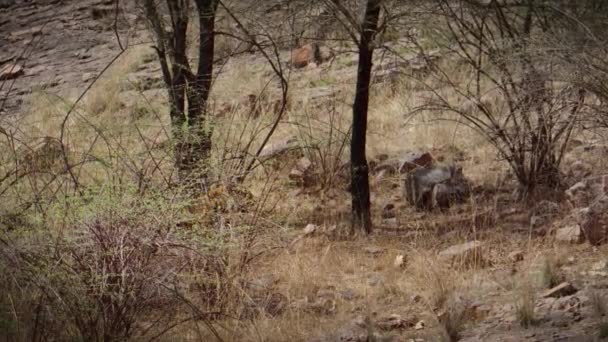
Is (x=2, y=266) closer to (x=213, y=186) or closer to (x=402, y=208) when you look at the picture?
(x=213, y=186)

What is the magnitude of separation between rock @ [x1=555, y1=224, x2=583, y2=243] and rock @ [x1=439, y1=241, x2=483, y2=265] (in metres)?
0.56

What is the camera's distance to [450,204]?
25.2 feet

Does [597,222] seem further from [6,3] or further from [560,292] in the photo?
[6,3]

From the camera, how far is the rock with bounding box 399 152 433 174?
28.2ft

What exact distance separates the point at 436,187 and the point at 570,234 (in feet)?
5.33

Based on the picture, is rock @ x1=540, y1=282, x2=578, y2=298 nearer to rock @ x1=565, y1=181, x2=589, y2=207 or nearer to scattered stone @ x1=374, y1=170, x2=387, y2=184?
rock @ x1=565, y1=181, x2=589, y2=207

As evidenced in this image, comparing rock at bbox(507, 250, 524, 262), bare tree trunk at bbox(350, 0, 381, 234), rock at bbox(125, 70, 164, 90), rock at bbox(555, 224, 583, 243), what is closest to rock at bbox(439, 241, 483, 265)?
rock at bbox(507, 250, 524, 262)

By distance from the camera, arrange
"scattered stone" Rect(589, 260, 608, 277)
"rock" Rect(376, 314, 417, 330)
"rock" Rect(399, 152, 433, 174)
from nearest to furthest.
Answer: "rock" Rect(376, 314, 417, 330), "scattered stone" Rect(589, 260, 608, 277), "rock" Rect(399, 152, 433, 174)

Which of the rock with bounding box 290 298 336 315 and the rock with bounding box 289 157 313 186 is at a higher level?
the rock with bounding box 289 157 313 186

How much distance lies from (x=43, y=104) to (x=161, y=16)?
4225mm

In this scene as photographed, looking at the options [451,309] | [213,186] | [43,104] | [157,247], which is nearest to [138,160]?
[213,186]

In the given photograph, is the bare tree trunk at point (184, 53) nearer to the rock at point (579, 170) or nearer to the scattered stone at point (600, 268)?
the rock at point (579, 170)

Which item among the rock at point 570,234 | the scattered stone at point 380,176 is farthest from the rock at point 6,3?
the rock at point 570,234

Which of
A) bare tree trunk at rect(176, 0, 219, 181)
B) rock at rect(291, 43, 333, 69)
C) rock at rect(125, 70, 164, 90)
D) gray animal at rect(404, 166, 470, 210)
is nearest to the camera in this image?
bare tree trunk at rect(176, 0, 219, 181)
